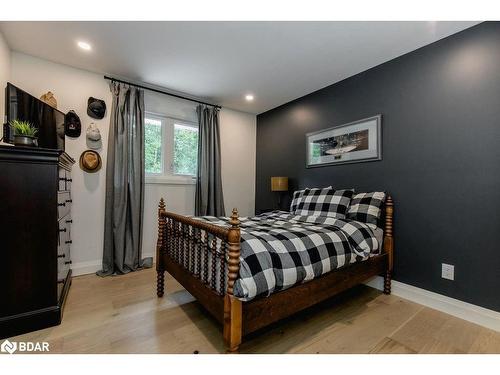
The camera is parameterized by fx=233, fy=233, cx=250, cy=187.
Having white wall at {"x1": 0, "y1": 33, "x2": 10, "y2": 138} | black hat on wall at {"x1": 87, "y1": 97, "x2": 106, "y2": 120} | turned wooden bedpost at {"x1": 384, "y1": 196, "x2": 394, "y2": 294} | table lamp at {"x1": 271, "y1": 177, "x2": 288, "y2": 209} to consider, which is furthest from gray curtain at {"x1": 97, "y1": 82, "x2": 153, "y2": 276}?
turned wooden bedpost at {"x1": 384, "y1": 196, "x2": 394, "y2": 294}

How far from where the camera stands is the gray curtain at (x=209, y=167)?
350cm

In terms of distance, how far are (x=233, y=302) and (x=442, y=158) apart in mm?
2184

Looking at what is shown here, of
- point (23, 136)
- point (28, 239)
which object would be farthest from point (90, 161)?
point (28, 239)

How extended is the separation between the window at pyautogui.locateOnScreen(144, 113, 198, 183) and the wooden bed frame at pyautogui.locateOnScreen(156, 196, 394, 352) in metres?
1.14

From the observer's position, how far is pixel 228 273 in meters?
1.32

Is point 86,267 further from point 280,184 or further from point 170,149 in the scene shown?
point 280,184

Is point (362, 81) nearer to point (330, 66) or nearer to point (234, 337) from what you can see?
point (330, 66)

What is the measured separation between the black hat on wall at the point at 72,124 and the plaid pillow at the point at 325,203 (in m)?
2.77

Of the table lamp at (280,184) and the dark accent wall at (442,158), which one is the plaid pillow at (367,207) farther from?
the table lamp at (280,184)

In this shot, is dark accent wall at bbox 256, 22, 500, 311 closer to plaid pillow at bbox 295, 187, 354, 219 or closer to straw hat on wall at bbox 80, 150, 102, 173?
plaid pillow at bbox 295, 187, 354, 219

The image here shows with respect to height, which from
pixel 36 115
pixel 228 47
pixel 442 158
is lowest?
pixel 442 158

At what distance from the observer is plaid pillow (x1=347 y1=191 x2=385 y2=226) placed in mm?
2305

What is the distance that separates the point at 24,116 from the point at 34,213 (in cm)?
111

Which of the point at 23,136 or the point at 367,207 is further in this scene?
the point at 367,207
